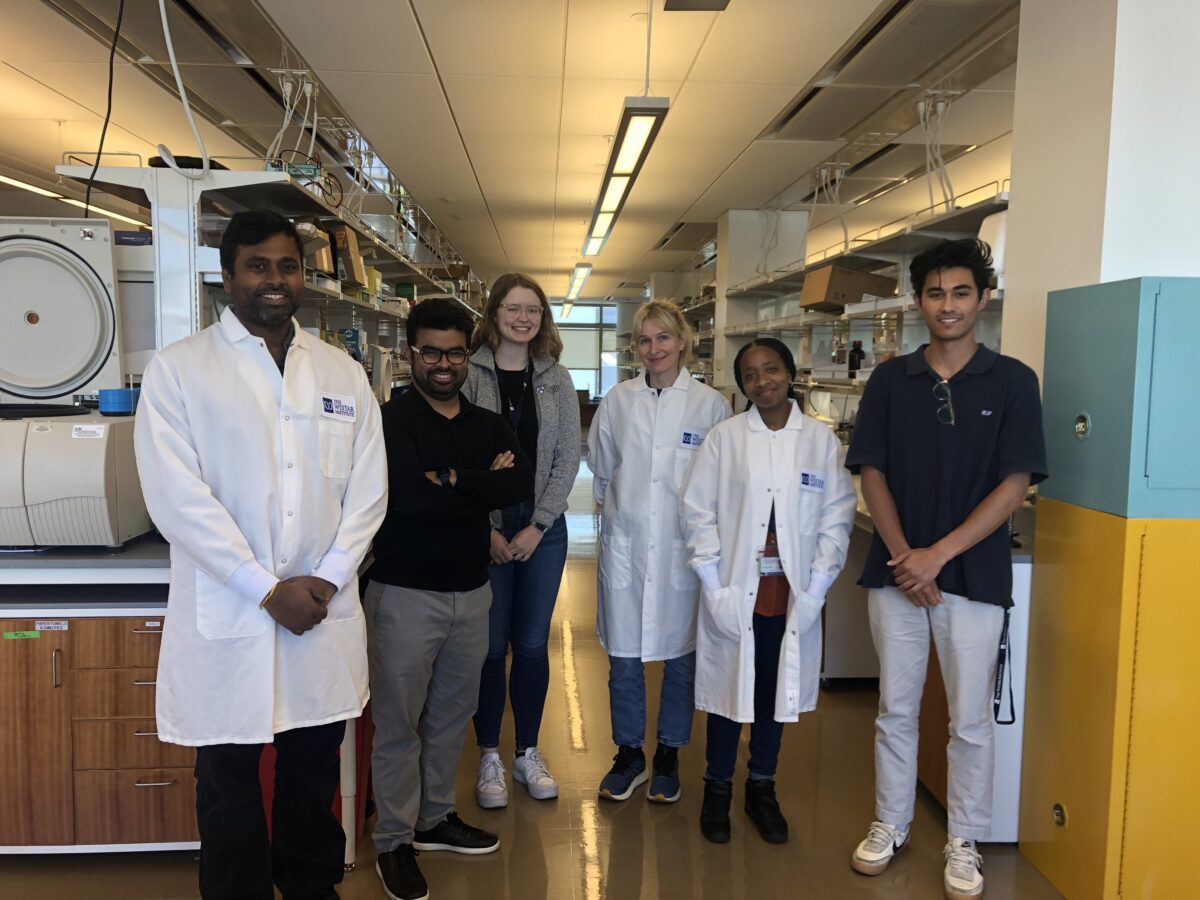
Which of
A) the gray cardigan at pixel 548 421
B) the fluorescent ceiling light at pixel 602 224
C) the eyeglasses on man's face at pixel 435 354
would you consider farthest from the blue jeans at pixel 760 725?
the fluorescent ceiling light at pixel 602 224

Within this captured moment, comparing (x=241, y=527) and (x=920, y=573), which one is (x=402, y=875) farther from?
(x=920, y=573)

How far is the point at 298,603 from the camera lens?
177 centimetres

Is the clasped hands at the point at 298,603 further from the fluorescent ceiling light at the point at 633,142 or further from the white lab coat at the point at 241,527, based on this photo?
the fluorescent ceiling light at the point at 633,142

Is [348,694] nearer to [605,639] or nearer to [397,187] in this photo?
[605,639]

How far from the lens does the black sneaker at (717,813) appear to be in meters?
2.52

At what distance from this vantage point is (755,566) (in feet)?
7.84

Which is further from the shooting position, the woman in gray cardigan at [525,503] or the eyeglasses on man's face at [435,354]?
the woman in gray cardigan at [525,503]

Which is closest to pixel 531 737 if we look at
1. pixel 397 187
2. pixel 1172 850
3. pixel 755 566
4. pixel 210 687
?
pixel 755 566

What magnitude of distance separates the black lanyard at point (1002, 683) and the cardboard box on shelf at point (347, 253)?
290 centimetres

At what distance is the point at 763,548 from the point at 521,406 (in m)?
0.86

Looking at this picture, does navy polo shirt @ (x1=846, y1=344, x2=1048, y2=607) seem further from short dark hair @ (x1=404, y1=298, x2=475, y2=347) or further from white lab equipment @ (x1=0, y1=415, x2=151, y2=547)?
white lab equipment @ (x1=0, y1=415, x2=151, y2=547)

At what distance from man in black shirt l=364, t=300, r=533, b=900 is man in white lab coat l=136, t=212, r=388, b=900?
0.16 meters

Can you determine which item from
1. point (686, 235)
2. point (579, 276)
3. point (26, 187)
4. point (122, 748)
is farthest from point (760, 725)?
point (579, 276)

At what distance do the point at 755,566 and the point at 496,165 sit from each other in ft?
15.5
